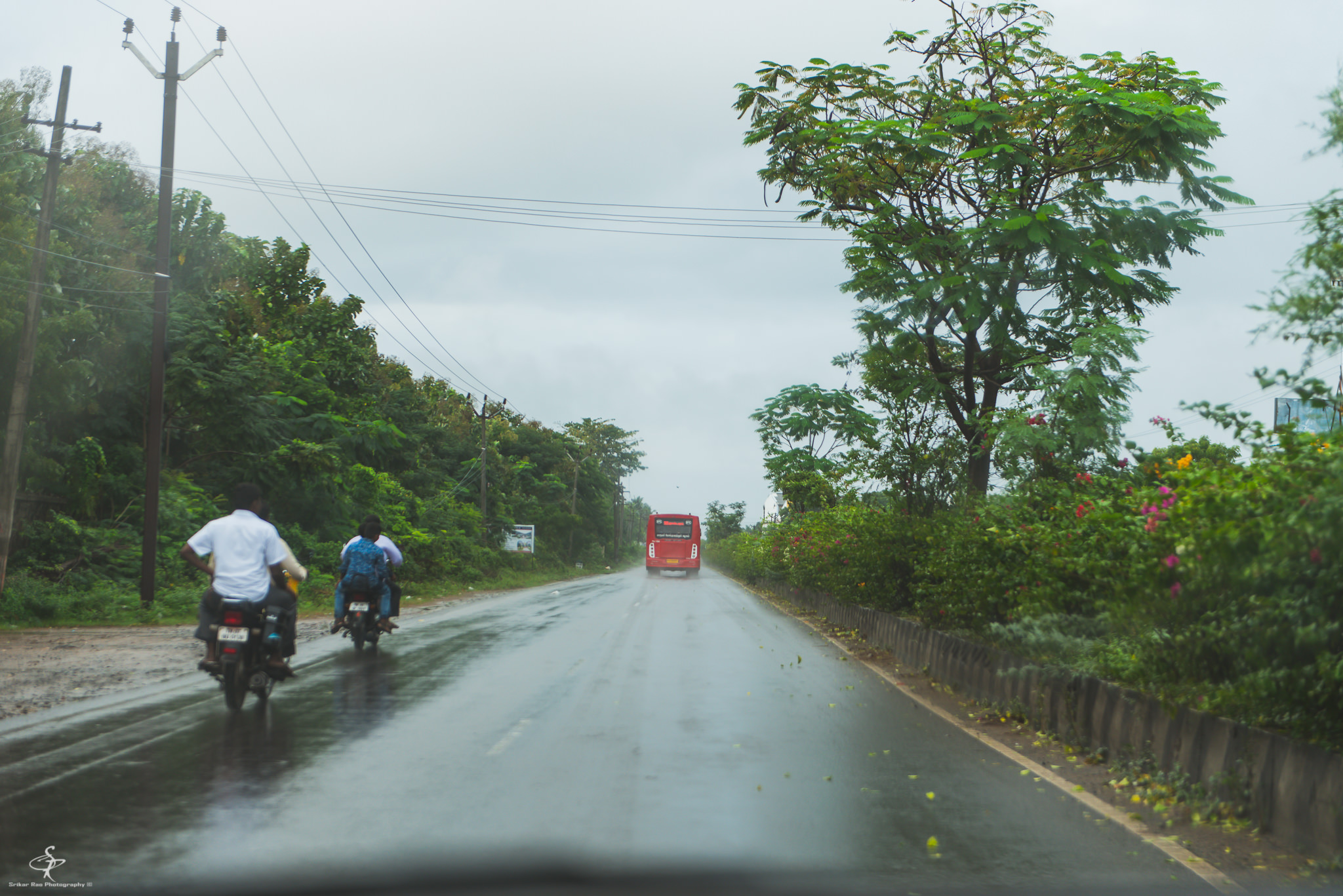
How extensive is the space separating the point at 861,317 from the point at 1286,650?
11.1 m

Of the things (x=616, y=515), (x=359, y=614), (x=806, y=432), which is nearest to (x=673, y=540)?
(x=806, y=432)

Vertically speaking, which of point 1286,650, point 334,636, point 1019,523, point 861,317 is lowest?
point 334,636

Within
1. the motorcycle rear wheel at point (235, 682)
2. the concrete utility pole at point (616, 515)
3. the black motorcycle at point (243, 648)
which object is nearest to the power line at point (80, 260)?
the black motorcycle at point (243, 648)

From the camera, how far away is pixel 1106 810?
6980 millimetres

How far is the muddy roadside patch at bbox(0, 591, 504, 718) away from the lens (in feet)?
38.3

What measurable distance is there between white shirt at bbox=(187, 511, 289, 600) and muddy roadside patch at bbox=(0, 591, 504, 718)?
2206mm

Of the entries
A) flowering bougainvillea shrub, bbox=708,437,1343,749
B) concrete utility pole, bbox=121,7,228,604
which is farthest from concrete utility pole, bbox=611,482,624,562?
flowering bougainvillea shrub, bbox=708,437,1343,749

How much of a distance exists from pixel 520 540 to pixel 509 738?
5701 cm

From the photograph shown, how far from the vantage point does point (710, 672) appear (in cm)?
1422

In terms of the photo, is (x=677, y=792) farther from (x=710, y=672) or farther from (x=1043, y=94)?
(x=1043, y=94)

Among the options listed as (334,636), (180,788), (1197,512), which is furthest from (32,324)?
(1197,512)

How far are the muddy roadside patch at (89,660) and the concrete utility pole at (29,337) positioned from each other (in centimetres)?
288

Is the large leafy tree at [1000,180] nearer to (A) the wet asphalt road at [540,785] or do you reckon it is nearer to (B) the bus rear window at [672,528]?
(A) the wet asphalt road at [540,785]

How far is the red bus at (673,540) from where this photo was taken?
6309 cm
